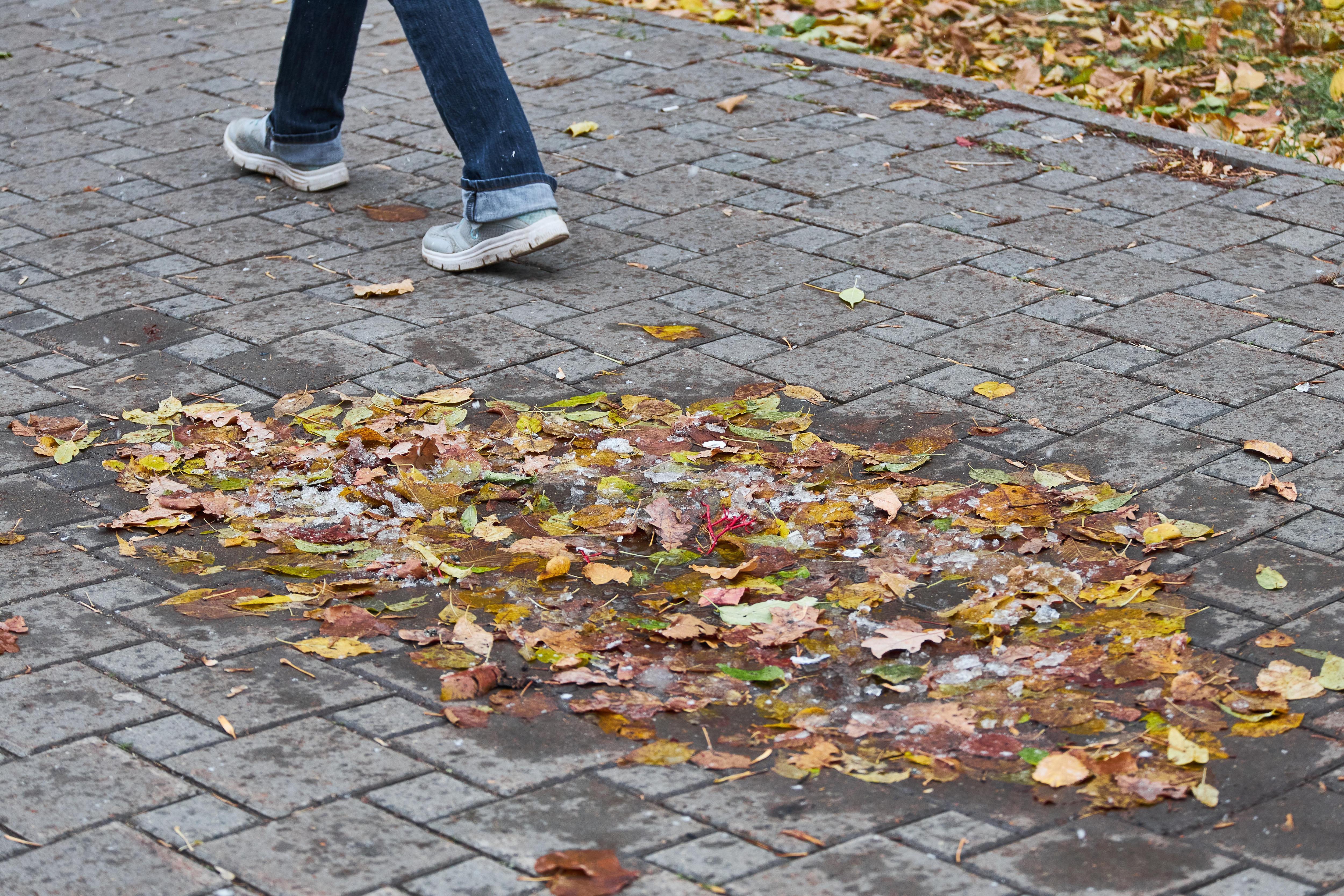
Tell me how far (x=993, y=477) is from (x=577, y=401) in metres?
1.08

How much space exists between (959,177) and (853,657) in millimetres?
2948

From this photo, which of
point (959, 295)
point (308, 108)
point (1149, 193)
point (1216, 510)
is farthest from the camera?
point (308, 108)

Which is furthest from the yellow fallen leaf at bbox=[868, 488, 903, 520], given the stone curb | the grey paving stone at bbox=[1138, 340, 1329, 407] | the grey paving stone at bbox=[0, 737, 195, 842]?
the stone curb

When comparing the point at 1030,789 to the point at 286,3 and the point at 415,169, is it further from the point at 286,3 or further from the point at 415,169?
the point at 286,3

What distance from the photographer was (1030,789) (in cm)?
256

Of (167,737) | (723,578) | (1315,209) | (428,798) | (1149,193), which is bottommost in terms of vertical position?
(167,737)

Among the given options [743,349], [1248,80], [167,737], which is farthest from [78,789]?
[1248,80]

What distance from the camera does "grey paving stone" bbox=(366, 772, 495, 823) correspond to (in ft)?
8.25

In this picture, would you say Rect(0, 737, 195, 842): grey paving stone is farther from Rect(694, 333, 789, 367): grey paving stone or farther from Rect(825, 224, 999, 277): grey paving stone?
Rect(825, 224, 999, 277): grey paving stone

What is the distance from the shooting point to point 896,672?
9.52 feet

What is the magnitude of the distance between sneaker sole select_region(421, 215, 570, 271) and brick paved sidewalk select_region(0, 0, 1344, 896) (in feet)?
0.25

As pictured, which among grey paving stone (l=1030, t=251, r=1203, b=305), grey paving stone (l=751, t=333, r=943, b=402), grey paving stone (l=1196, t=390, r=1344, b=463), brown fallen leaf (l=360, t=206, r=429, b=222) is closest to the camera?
grey paving stone (l=1196, t=390, r=1344, b=463)

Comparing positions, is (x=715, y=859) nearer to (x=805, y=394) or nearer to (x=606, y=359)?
(x=805, y=394)

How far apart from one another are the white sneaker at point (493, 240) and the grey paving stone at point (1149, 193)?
1847mm
